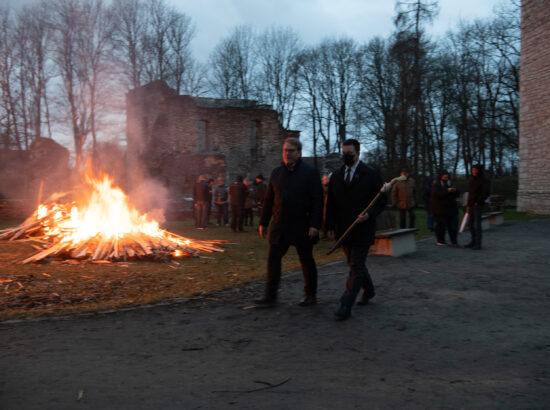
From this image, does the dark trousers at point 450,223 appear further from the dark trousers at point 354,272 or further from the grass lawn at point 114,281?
the dark trousers at point 354,272

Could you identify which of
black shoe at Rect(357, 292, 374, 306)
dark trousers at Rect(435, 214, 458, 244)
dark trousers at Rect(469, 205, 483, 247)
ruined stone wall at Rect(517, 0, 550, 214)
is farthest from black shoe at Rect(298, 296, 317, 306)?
ruined stone wall at Rect(517, 0, 550, 214)

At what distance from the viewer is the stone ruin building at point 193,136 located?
34.1 metres

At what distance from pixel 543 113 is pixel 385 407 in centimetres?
2470

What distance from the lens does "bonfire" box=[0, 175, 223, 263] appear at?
30.5ft

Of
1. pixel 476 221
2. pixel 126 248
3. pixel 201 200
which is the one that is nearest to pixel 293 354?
pixel 126 248

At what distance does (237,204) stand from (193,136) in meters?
22.9

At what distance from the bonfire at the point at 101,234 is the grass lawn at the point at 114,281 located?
0.40 m

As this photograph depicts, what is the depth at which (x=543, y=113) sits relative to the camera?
76.1ft

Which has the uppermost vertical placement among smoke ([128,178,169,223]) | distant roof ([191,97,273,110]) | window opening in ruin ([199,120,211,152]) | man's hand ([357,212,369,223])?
distant roof ([191,97,273,110])

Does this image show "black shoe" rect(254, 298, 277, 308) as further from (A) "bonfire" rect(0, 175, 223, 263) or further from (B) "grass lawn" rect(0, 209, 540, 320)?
(A) "bonfire" rect(0, 175, 223, 263)

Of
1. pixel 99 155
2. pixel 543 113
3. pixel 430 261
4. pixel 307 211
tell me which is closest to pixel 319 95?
pixel 99 155

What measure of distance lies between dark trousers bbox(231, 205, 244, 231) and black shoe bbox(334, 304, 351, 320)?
1177cm

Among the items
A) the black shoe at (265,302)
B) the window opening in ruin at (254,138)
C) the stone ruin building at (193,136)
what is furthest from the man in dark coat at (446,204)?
the window opening in ruin at (254,138)

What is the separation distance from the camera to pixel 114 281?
7223 mm
